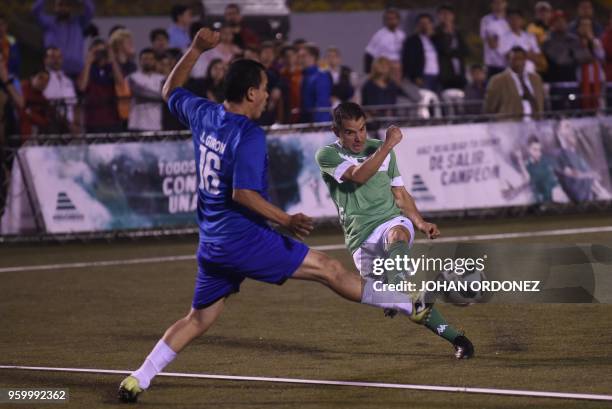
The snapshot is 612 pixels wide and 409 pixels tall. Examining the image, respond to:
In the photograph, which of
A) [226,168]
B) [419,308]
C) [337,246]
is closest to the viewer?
[226,168]

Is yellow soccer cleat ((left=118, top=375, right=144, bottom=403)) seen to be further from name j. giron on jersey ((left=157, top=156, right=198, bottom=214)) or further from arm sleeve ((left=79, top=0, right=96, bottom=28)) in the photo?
arm sleeve ((left=79, top=0, right=96, bottom=28))

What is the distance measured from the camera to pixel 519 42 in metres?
20.3

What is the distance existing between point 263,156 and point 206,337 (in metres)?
3.12

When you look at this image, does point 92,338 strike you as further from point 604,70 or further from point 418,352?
point 604,70

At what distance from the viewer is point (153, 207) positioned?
16953 millimetres

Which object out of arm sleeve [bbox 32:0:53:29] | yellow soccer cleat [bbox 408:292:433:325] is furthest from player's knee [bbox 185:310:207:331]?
arm sleeve [bbox 32:0:53:29]

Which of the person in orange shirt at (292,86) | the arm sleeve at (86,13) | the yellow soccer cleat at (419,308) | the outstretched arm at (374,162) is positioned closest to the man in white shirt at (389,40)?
the person in orange shirt at (292,86)

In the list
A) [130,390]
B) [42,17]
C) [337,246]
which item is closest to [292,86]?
[42,17]

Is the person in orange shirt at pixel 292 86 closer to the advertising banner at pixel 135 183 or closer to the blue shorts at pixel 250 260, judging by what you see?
the advertising banner at pixel 135 183

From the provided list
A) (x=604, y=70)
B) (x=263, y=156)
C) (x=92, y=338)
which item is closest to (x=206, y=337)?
(x=92, y=338)

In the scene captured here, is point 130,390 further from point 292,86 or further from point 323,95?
point 292,86

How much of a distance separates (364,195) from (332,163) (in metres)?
0.38

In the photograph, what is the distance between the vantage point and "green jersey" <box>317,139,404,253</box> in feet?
30.5

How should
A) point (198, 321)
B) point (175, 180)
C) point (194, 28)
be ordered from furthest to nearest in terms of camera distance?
point (194, 28) < point (175, 180) < point (198, 321)
